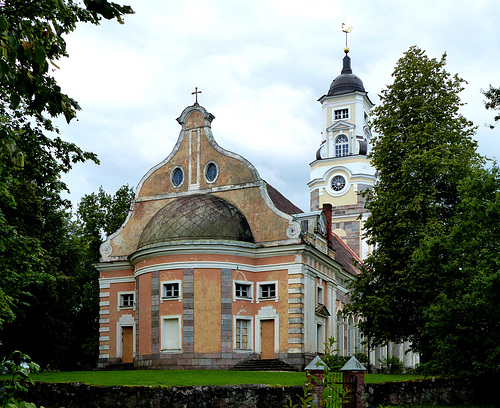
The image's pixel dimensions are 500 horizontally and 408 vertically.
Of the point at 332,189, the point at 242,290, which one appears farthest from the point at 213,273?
the point at 332,189

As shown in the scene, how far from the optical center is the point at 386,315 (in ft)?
100

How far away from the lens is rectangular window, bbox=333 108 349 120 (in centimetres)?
5962

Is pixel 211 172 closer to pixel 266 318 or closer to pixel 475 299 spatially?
pixel 266 318

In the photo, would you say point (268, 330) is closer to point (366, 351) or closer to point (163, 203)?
point (163, 203)

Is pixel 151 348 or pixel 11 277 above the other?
pixel 11 277

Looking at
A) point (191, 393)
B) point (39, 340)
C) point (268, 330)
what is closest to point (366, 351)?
point (268, 330)

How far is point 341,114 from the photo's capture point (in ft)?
197

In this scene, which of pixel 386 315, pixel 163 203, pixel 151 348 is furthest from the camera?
pixel 163 203

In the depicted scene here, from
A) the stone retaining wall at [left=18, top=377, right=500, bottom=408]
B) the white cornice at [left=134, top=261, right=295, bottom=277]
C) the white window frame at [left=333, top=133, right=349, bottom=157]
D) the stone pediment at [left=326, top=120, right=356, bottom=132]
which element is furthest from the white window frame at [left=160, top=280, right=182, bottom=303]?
the stone pediment at [left=326, top=120, right=356, bottom=132]

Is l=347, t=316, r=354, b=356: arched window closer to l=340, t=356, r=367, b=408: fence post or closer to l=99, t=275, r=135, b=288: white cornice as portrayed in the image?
l=99, t=275, r=135, b=288: white cornice

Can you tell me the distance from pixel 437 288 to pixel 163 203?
54.9 feet

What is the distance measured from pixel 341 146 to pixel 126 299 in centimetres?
2843

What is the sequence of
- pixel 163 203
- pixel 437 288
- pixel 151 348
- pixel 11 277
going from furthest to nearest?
pixel 163 203 < pixel 151 348 < pixel 437 288 < pixel 11 277

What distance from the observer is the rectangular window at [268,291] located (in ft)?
111
